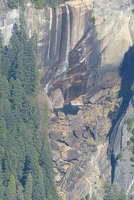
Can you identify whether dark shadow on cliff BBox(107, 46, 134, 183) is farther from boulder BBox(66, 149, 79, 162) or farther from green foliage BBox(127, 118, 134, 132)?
boulder BBox(66, 149, 79, 162)

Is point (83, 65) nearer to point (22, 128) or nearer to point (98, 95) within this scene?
point (98, 95)

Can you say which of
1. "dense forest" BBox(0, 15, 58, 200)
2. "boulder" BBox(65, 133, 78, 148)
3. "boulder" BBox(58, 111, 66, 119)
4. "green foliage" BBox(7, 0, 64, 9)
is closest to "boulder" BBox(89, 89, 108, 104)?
"boulder" BBox(58, 111, 66, 119)

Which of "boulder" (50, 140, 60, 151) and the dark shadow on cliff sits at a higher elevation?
the dark shadow on cliff

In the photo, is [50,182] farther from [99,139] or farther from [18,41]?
[18,41]

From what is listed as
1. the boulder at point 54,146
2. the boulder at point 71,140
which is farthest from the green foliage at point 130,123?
the boulder at point 54,146

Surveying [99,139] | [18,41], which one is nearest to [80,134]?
[99,139]

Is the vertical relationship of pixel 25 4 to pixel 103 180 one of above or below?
above

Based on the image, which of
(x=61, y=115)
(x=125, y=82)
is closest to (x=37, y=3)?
(x=125, y=82)
